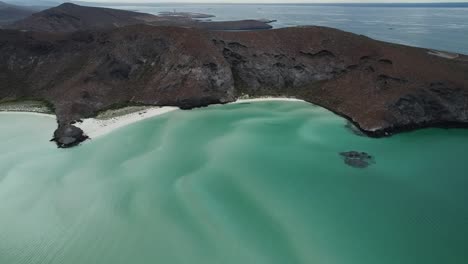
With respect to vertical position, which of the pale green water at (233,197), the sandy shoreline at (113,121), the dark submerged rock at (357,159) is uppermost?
the sandy shoreline at (113,121)

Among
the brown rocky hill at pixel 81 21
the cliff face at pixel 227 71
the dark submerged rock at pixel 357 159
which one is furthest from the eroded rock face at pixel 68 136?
the brown rocky hill at pixel 81 21

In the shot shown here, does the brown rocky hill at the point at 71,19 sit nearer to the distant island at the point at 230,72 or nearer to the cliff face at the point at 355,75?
the distant island at the point at 230,72

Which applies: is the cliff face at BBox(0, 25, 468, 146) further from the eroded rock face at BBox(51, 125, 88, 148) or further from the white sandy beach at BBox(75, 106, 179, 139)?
the eroded rock face at BBox(51, 125, 88, 148)

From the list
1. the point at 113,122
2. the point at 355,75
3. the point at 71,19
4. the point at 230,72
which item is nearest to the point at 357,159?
the point at 355,75

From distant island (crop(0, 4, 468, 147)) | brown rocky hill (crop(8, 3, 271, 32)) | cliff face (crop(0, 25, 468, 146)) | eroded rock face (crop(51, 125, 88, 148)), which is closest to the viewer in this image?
eroded rock face (crop(51, 125, 88, 148))

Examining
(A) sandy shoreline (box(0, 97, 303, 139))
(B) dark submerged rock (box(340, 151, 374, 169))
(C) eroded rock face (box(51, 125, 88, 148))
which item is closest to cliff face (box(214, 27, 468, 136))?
(B) dark submerged rock (box(340, 151, 374, 169))

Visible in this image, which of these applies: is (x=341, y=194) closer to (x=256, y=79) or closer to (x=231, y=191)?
(x=231, y=191)
